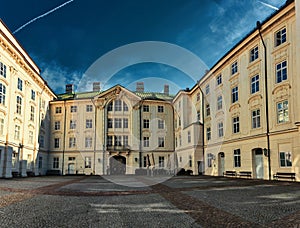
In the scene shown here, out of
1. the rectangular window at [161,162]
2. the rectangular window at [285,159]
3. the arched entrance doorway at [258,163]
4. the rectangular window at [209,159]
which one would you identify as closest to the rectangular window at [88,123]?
the rectangular window at [161,162]

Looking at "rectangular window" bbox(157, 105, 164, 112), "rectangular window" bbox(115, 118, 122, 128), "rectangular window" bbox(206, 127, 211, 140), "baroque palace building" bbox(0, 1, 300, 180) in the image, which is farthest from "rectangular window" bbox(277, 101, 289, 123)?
"rectangular window" bbox(115, 118, 122, 128)

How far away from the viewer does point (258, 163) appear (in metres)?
22.9

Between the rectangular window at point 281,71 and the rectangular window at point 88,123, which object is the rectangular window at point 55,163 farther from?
the rectangular window at point 281,71

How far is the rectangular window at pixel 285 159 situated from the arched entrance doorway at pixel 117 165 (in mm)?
24981

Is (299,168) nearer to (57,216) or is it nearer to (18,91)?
(57,216)

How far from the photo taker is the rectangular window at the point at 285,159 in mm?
19036

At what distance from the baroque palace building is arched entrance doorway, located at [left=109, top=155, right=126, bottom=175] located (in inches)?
5.7

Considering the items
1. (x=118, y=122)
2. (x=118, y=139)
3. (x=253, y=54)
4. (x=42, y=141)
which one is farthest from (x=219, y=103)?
(x=42, y=141)

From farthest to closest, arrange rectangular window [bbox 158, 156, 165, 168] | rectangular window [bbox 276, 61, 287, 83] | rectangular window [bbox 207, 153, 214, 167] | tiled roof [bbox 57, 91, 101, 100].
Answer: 1. tiled roof [bbox 57, 91, 101, 100]
2. rectangular window [bbox 158, 156, 165, 168]
3. rectangular window [bbox 207, 153, 214, 167]
4. rectangular window [bbox 276, 61, 287, 83]

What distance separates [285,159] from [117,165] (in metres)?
26.1

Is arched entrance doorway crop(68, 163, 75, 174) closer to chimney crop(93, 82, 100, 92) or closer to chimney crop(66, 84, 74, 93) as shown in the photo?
chimney crop(93, 82, 100, 92)

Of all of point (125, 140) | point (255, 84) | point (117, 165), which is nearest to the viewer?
point (255, 84)

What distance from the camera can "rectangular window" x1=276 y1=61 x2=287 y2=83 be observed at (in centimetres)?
2000

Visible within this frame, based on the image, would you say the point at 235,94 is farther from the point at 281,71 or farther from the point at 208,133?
the point at 208,133
